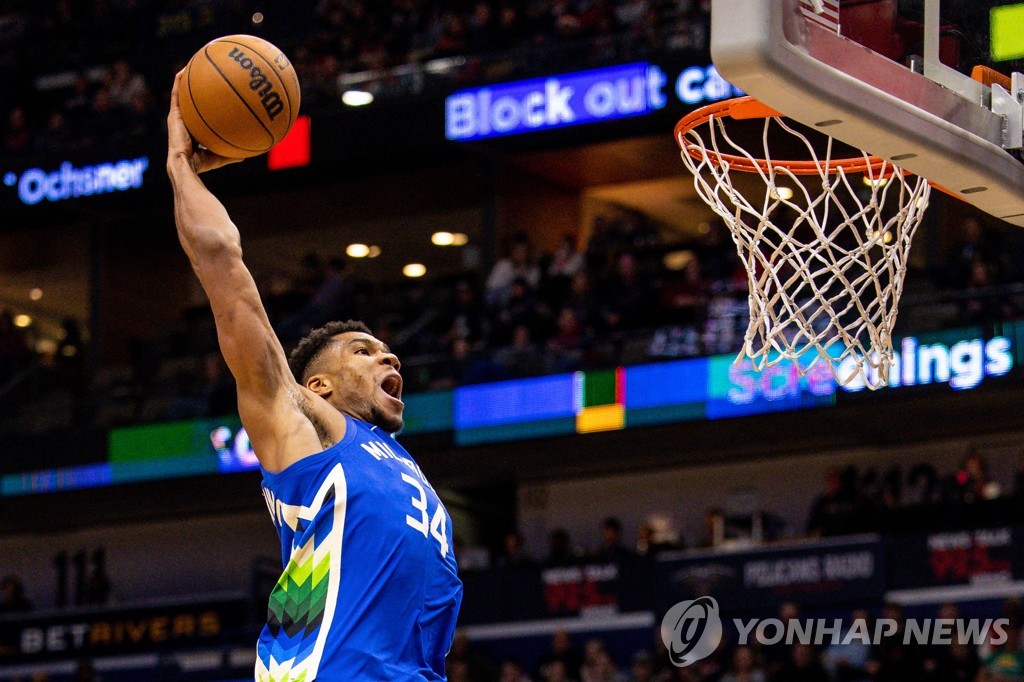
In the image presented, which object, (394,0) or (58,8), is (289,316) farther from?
(58,8)

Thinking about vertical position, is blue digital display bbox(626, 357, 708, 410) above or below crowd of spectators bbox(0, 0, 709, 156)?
below

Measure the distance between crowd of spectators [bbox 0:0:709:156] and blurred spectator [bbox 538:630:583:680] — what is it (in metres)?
5.86

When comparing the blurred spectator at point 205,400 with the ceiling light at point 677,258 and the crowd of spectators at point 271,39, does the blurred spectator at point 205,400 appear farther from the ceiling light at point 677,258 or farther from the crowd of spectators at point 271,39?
the ceiling light at point 677,258

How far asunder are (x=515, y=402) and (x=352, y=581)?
38.5 ft

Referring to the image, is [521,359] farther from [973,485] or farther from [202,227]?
[202,227]

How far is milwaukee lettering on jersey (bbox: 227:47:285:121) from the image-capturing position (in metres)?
4.70

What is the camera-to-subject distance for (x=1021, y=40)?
5.06 m

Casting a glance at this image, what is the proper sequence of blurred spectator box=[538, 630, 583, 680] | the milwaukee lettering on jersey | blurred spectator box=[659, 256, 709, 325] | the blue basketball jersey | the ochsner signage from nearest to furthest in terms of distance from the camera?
the blue basketball jersey, the milwaukee lettering on jersey, blurred spectator box=[538, 630, 583, 680], blurred spectator box=[659, 256, 709, 325], the ochsner signage

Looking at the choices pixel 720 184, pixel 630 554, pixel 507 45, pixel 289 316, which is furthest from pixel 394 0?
pixel 720 184

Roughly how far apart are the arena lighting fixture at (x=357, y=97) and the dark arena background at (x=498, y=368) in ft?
0.12

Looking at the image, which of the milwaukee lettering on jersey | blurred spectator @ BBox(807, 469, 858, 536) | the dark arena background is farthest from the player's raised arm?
blurred spectator @ BBox(807, 469, 858, 536)

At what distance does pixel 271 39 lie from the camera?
20625mm

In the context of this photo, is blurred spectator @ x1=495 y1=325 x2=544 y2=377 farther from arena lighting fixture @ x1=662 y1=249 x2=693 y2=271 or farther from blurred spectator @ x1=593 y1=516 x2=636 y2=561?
arena lighting fixture @ x1=662 y1=249 x2=693 y2=271

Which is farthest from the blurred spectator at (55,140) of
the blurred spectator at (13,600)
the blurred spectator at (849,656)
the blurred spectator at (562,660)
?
the blurred spectator at (849,656)
